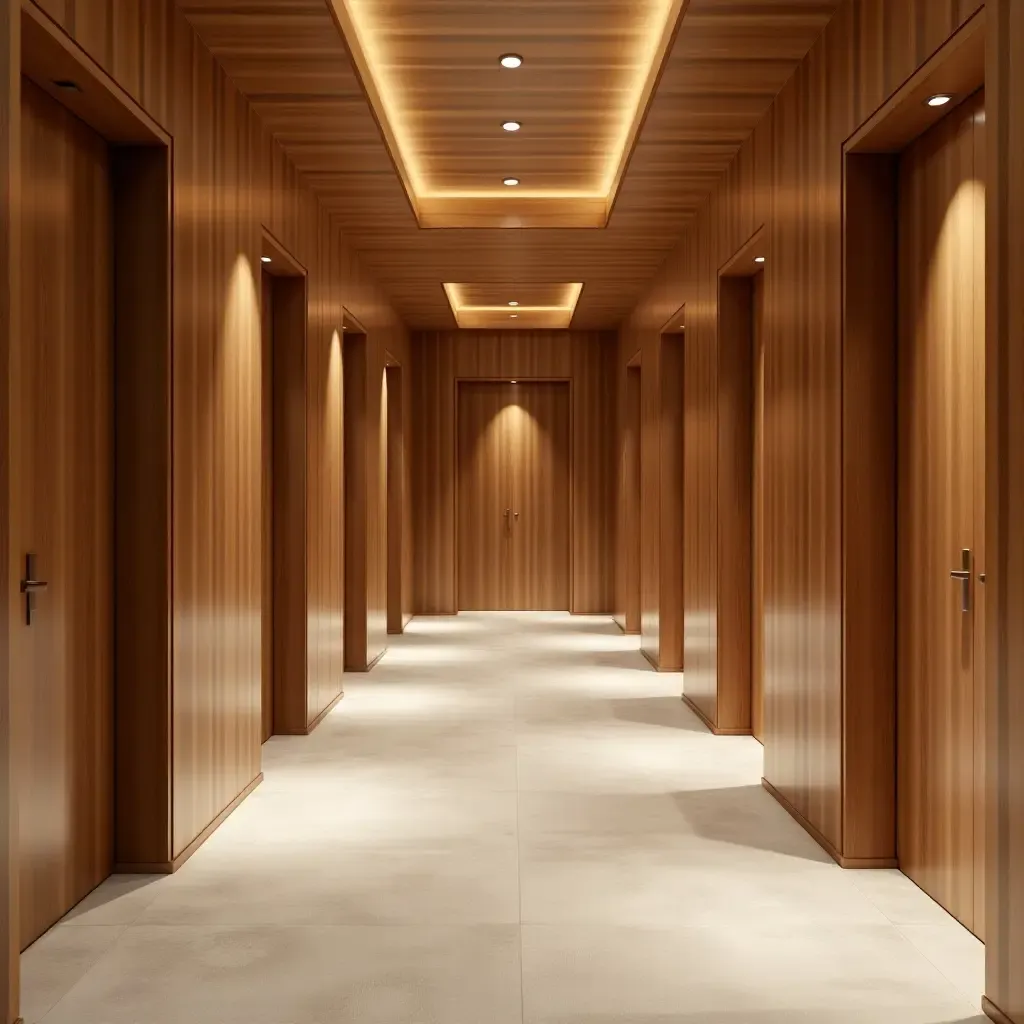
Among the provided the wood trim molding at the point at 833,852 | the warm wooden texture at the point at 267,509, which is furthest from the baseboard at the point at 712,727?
the warm wooden texture at the point at 267,509

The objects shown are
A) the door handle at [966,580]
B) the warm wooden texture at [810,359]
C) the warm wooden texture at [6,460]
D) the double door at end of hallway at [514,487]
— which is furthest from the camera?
the double door at end of hallway at [514,487]

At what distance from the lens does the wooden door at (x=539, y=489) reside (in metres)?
12.7

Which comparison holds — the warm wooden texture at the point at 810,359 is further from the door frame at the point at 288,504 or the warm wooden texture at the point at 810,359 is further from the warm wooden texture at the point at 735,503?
the door frame at the point at 288,504

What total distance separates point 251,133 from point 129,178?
1293mm

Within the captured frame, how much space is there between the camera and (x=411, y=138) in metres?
6.27

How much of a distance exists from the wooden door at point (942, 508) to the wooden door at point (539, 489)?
8.76m

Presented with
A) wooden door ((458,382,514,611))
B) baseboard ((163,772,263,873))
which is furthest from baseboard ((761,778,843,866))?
wooden door ((458,382,514,611))

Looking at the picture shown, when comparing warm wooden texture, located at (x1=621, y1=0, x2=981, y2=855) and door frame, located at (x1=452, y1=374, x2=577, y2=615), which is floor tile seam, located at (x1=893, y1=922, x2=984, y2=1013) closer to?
warm wooden texture, located at (x1=621, y1=0, x2=981, y2=855)

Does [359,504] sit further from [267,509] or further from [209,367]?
[209,367]

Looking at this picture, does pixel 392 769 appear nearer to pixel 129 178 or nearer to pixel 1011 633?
pixel 129 178

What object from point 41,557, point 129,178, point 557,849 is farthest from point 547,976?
point 129,178

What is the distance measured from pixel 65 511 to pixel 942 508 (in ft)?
9.11

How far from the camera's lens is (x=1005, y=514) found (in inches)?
107

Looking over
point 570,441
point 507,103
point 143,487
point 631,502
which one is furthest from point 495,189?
point 570,441
